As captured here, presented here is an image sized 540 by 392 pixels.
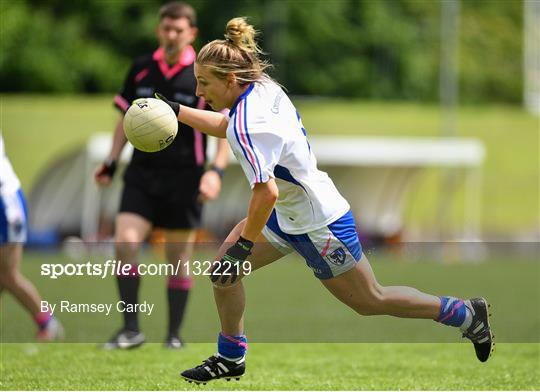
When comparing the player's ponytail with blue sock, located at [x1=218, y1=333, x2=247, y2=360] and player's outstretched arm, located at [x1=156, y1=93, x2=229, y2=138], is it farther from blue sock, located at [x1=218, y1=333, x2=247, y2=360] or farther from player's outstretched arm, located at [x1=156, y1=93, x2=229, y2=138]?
blue sock, located at [x1=218, y1=333, x2=247, y2=360]

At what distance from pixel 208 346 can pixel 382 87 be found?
120ft

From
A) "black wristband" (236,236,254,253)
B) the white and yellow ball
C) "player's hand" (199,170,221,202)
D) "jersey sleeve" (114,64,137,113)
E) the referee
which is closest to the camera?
"black wristband" (236,236,254,253)

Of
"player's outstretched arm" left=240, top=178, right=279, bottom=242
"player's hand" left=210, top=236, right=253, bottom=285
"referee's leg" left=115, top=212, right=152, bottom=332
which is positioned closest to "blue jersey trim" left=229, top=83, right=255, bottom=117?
"player's outstretched arm" left=240, top=178, right=279, bottom=242

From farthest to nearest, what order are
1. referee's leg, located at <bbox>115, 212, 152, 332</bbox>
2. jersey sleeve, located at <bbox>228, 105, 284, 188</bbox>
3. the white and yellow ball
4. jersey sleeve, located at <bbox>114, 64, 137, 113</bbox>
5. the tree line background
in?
the tree line background
jersey sleeve, located at <bbox>114, 64, 137, 113</bbox>
referee's leg, located at <bbox>115, 212, 152, 332</bbox>
the white and yellow ball
jersey sleeve, located at <bbox>228, 105, 284, 188</bbox>

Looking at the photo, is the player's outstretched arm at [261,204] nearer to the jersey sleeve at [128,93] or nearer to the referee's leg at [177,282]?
the referee's leg at [177,282]

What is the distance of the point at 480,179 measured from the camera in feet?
116

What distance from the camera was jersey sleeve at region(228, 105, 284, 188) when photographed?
521cm

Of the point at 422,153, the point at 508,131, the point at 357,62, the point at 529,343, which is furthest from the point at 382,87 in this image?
the point at 529,343

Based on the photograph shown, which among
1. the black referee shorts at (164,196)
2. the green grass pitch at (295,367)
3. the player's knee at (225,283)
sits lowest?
the green grass pitch at (295,367)

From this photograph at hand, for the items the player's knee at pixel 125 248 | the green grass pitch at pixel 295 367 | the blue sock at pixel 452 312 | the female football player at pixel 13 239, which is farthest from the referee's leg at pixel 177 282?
the blue sock at pixel 452 312

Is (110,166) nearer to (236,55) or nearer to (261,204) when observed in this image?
(236,55)

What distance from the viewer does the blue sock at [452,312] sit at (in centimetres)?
582

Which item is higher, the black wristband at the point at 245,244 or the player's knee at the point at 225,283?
the black wristband at the point at 245,244

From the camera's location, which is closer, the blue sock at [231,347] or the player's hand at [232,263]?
the player's hand at [232,263]
